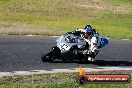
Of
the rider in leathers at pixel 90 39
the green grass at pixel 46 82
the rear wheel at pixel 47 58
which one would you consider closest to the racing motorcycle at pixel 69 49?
the rear wheel at pixel 47 58

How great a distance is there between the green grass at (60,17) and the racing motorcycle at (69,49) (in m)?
8.83

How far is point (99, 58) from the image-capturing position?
65.5 ft

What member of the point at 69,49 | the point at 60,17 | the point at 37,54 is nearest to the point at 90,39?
the point at 69,49

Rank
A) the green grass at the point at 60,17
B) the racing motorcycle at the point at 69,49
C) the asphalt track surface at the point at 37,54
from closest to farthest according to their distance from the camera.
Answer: the asphalt track surface at the point at 37,54, the racing motorcycle at the point at 69,49, the green grass at the point at 60,17

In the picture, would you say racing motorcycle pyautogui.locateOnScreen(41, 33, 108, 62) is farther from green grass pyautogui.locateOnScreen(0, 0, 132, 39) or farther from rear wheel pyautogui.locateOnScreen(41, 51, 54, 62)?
green grass pyautogui.locateOnScreen(0, 0, 132, 39)

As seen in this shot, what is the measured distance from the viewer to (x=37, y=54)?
19312 millimetres

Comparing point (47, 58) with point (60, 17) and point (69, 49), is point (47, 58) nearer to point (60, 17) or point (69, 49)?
point (69, 49)

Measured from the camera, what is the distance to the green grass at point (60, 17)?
29797 millimetres

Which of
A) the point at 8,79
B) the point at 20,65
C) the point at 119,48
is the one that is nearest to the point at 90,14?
the point at 119,48

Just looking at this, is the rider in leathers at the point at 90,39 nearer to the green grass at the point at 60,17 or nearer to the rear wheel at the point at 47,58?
the rear wheel at the point at 47,58

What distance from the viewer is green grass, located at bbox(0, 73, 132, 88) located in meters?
13.1

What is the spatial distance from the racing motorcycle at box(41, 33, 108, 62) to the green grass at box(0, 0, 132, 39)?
8.83 metres

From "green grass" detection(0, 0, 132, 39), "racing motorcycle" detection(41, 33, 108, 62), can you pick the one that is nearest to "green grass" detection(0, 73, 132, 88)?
"racing motorcycle" detection(41, 33, 108, 62)

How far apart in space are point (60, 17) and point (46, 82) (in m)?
24.9
